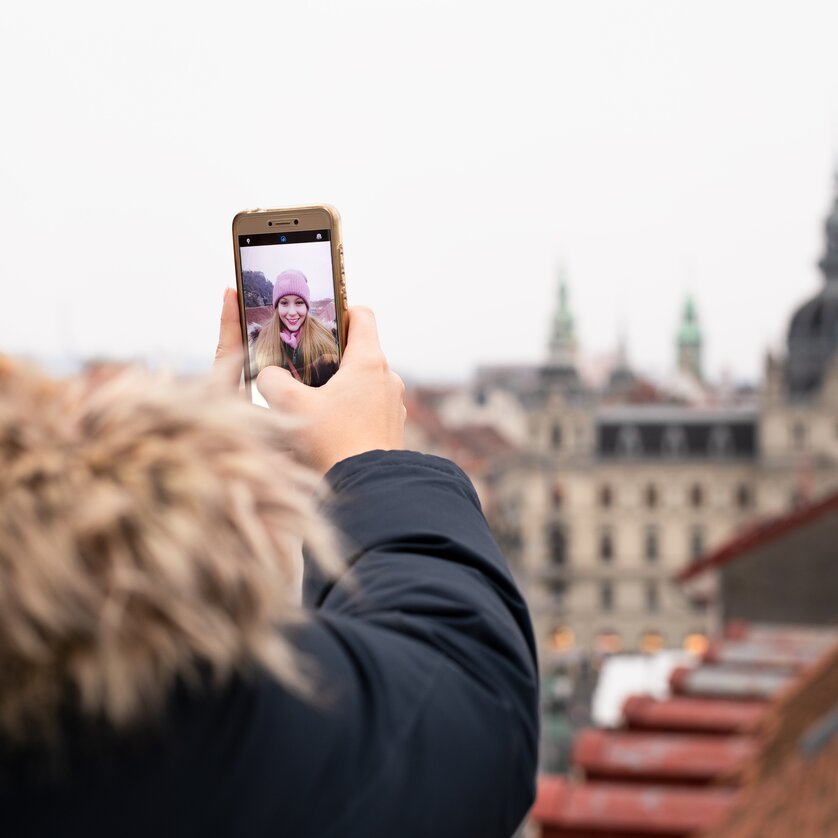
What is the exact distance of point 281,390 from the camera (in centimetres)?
170

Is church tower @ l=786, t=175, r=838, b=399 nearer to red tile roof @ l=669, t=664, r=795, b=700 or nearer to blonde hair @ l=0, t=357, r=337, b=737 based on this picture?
red tile roof @ l=669, t=664, r=795, b=700

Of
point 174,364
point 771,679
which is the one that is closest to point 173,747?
point 174,364

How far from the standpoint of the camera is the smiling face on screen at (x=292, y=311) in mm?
1985

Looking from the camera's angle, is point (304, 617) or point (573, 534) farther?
point (573, 534)

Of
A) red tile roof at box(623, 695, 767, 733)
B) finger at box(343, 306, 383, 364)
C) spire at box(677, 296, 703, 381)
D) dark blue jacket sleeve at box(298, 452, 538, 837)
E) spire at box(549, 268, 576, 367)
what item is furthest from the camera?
spire at box(677, 296, 703, 381)

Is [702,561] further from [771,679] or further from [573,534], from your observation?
[573,534]

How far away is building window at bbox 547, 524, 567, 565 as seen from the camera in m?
76.9

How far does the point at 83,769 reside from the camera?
3.35ft

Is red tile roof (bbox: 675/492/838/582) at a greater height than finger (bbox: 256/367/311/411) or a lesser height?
lesser

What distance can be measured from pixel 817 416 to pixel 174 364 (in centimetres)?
7520

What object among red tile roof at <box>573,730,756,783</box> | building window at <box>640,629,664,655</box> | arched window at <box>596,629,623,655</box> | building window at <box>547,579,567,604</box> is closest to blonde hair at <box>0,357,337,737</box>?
red tile roof at <box>573,730,756,783</box>

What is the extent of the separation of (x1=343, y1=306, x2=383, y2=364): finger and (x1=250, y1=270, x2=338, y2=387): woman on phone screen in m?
0.05

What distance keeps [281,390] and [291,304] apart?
35 centimetres

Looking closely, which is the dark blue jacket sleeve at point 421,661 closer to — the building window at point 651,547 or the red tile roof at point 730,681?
the red tile roof at point 730,681
